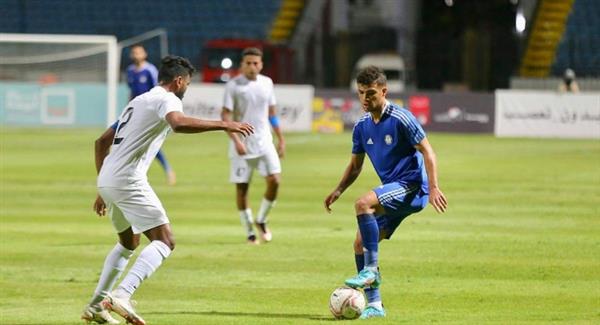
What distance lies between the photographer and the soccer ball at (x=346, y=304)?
10.2 metres

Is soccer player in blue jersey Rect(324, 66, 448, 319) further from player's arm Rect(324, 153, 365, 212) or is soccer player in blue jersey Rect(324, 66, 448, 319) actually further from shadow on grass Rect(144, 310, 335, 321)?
shadow on grass Rect(144, 310, 335, 321)

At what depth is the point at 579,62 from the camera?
46.3 metres

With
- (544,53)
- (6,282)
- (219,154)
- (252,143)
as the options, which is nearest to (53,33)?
(544,53)

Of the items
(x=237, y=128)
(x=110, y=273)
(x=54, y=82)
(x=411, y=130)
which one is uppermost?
(x=237, y=128)

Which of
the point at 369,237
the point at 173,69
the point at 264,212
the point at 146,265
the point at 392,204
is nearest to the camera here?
the point at 146,265

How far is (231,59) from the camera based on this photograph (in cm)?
4681

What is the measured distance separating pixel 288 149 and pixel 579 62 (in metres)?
16.8

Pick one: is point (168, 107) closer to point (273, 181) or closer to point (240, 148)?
point (240, 148)

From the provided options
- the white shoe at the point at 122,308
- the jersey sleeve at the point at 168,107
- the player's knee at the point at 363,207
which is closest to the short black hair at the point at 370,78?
the player's knee at the point at 363,207

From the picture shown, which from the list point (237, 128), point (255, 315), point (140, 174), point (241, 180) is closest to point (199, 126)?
point (237, 128)

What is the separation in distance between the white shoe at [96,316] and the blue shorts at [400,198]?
A: 2303 millimetres

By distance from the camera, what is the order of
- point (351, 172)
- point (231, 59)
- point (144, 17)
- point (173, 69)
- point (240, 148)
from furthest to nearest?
point (144, 17) → point (231, 59) → point (240, 148) → point (351, 172) → point (173, 69)

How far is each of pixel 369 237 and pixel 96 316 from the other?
7.23 feet

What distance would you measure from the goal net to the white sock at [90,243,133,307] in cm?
2982
